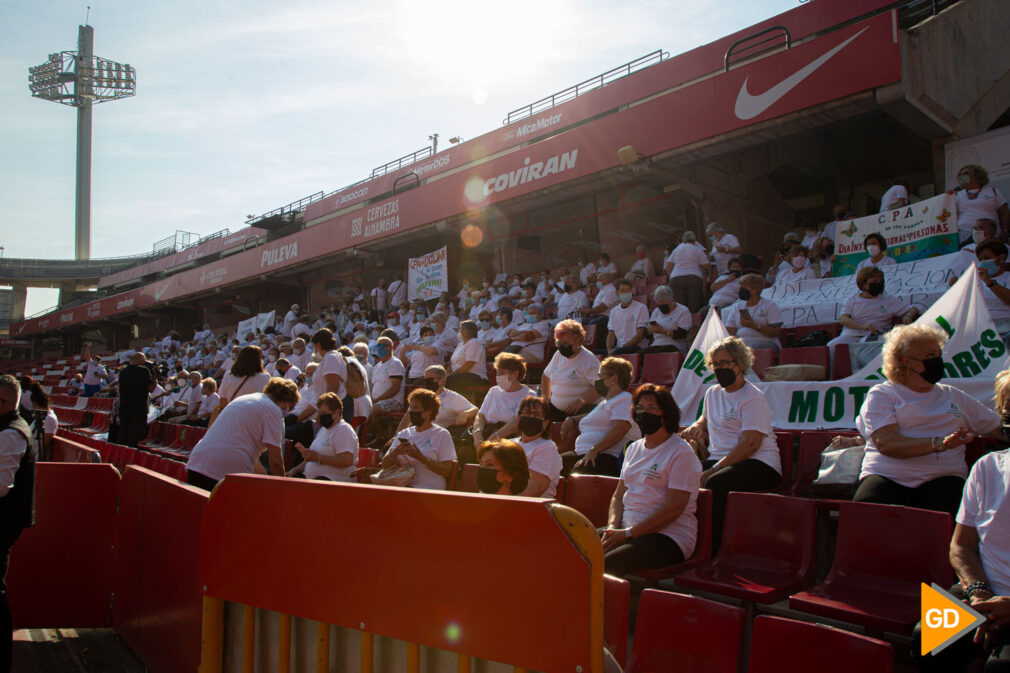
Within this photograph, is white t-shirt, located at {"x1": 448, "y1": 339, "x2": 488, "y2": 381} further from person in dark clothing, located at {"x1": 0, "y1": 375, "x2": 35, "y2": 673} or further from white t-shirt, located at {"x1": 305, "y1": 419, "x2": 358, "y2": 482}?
person in dark clothing, located at {"x1": 0, "y1": 375, "x2": 35, "y2": 673}

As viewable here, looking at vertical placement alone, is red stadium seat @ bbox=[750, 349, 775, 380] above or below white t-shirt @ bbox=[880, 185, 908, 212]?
below

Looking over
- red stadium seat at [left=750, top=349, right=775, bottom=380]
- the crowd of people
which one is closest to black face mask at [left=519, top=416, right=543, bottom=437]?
the crowd of people

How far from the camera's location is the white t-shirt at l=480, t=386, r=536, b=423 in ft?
21.0

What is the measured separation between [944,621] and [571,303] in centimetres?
924

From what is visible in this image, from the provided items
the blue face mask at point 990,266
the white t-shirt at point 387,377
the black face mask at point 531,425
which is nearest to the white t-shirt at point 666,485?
the black face mask at point 531,425

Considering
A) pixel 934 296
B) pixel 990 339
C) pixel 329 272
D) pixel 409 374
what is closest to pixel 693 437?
pixel 990 339

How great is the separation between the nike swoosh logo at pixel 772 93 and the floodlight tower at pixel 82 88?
61.0 meters

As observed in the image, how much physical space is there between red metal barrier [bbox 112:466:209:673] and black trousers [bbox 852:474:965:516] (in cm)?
342

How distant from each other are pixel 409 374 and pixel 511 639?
9332 millimetres

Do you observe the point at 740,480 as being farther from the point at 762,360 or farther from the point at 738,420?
the point at 762,360

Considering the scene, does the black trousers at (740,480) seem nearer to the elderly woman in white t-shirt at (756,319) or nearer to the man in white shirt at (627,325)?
the elderly woman in white t-shirt at (756,319)

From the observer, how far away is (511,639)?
194 cm

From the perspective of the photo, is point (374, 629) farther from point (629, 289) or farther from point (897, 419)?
point (629, 289)

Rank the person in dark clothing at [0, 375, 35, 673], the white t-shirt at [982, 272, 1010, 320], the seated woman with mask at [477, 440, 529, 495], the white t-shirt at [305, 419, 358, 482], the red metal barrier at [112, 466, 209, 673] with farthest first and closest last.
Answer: the white t-shirt at [982, 272, 1010, 320]
the white t-shirt at [305, 419, 358, 482]
the seated woman with mask at [477, 440, 529, 495]
the person in dark clothing at [0, 375, 35, 673]
the red metal barrier at [112, 466, 209, 673]
